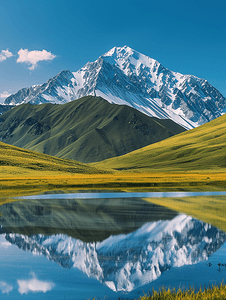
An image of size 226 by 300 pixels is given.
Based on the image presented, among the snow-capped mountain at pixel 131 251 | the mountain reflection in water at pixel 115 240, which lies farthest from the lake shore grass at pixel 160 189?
the snow-capped mountain at pixel 131 251

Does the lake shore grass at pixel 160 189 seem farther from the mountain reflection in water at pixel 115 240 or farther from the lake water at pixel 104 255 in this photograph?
the lake water at pixel 104 255

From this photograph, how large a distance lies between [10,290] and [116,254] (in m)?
7.44

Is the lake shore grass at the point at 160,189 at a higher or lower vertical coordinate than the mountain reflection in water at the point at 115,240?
higher

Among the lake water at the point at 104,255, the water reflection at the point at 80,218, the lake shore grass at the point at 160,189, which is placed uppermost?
the lake shore grass at the point at 160,189

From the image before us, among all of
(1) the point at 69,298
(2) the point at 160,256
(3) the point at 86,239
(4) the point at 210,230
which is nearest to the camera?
(1) the point at 69,298

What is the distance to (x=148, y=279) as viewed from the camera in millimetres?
17297

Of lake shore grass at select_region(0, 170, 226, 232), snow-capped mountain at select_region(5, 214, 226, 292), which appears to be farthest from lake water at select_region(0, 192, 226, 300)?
lake shore grass at select_region(0, 170, 226, 232)

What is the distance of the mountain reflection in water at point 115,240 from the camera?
18861 mm

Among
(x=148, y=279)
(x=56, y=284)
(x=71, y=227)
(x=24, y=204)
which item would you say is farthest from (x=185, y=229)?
(x=24, y=204)

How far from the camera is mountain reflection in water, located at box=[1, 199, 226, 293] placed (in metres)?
18.9

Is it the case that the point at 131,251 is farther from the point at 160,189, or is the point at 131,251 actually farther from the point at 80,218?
the point at 160,189

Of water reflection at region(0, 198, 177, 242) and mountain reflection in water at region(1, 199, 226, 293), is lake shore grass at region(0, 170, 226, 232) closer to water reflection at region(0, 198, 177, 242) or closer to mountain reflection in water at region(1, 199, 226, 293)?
mountain reflection in water at region(1, 199, 226, 293)

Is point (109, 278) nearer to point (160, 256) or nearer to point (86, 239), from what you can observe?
point (160, 256)

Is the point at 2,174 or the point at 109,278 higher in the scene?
the point at 2,174
